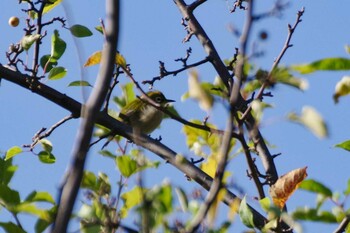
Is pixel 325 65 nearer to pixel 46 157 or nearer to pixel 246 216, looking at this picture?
pixel 246 216

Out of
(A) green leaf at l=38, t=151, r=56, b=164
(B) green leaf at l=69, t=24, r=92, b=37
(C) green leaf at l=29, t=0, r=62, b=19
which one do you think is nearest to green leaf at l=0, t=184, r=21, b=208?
(A) green leaf at l=38, t=151, r=56, b=164

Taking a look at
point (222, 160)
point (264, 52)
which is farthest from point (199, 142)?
point (222, 160)

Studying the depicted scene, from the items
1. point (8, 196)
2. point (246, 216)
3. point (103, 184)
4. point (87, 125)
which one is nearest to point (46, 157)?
point (8, 196)

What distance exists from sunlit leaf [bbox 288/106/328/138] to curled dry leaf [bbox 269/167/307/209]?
1.24 m

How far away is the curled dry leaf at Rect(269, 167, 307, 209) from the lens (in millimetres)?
3613

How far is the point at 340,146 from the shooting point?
137 inches

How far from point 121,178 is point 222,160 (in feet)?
6.25

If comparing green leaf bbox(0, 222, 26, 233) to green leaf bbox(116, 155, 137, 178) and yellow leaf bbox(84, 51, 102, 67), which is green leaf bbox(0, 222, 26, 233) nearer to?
green leaf bbox(116, 155, 137, 178)

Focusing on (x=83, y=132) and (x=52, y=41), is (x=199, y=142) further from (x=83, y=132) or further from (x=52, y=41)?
(x=83, y=132)

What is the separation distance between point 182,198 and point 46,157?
2392 millimetres

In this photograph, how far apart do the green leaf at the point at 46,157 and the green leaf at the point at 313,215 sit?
229 cm

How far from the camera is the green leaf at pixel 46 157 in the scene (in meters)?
4.97

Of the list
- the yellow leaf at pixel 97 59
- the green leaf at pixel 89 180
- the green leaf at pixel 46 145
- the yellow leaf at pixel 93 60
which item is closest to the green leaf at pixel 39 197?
the green leaf at pixel 89 180

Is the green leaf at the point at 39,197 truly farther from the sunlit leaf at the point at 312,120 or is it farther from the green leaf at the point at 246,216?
the sunlit leaf at the point at 312,120
